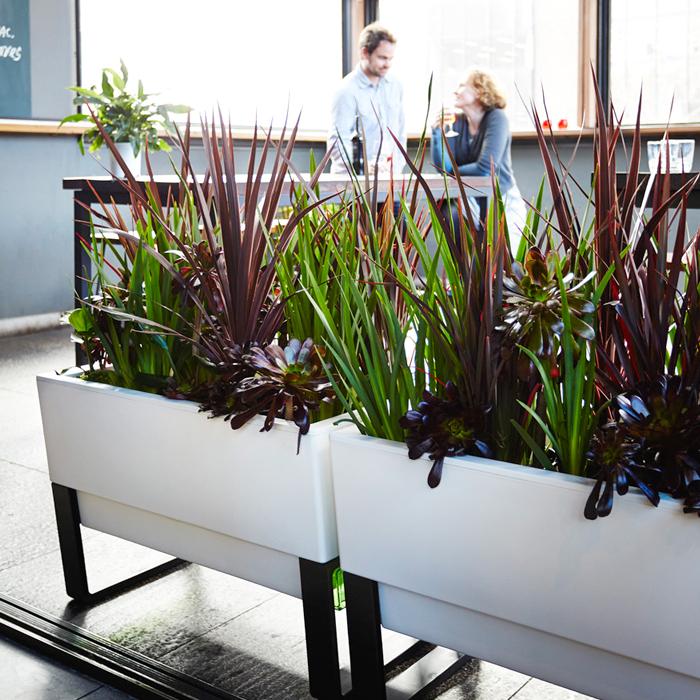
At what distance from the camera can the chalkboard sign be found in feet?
16.3

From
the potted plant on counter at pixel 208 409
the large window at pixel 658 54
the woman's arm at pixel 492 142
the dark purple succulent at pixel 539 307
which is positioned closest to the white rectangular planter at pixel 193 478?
the potted plant on counter at pixel 208 409

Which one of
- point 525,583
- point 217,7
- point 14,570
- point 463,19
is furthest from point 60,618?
point 463,19

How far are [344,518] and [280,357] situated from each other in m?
0.25

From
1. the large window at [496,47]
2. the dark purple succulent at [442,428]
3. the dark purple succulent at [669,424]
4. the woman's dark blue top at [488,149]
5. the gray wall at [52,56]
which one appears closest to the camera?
the dark purple succulent at [669,424]

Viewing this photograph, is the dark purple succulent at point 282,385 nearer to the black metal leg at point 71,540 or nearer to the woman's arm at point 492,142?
the black metal leg at point 71,540

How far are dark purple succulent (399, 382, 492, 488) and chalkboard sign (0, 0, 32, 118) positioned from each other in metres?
4.45

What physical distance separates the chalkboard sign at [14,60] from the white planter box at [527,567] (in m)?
4.36

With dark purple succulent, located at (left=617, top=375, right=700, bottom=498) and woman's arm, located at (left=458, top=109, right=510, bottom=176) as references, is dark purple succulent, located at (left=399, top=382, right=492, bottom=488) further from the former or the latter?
woman's arm, located at (left=458, top=109, right=510, bottom=176)

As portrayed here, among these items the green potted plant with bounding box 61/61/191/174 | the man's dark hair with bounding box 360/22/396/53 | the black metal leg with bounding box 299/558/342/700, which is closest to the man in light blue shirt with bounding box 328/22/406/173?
the man's dark hair with bounding box 360/22/396/53

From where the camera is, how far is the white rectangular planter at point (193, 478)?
136 cm

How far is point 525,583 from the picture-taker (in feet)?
3.74

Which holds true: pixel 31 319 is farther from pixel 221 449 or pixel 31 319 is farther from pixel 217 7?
pixel 221 449

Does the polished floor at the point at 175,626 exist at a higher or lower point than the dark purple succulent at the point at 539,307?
lower

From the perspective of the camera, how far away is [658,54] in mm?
6070
